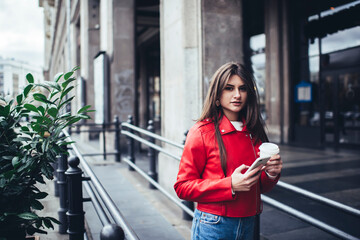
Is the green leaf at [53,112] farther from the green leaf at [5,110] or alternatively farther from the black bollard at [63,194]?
the black bollard at [63,194]

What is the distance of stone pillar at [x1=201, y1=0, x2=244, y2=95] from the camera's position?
5016 mm

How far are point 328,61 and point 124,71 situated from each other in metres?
7.33

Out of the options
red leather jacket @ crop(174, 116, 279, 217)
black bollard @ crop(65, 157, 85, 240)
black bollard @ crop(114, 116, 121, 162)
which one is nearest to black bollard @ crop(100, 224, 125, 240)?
red leather jacket @ crop(174, 116, 279, 217)

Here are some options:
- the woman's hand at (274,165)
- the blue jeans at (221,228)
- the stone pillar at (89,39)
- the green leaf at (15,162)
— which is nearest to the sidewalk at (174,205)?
the green leaf at (15,162)

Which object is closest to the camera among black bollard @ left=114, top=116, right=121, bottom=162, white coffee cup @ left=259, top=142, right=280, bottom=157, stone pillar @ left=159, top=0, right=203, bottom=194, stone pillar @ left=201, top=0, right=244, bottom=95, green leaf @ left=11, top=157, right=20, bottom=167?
white coffee cup @ left=259, top=142, right=280, bottom=157

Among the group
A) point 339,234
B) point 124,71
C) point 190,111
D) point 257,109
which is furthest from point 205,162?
point 124,71

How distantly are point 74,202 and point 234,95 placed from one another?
1862 millimetres

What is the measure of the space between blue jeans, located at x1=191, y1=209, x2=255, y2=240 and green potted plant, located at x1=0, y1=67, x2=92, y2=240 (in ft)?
4.36

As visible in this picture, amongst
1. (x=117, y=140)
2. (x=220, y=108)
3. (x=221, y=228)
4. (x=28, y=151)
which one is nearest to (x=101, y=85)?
(x=117, y=140)

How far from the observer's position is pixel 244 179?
156 cm

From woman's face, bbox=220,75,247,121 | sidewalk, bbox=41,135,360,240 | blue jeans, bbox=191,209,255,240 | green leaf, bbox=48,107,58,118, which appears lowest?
sidewalk, bbox=41,135,360,240

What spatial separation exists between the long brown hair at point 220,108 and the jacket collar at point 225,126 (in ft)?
0.08

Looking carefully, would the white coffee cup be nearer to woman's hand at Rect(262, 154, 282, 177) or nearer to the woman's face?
woman's hand at Rect(262, 154, 282, 177)

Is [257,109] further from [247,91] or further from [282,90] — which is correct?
[282,90]
